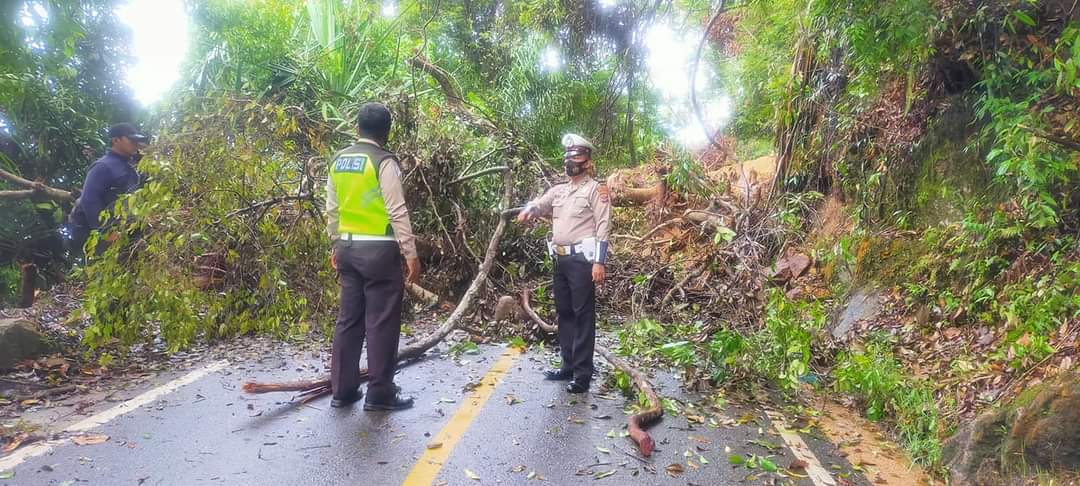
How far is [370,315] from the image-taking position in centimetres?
479

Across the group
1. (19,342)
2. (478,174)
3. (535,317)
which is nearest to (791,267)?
(535,317)

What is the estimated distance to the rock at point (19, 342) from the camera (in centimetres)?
550

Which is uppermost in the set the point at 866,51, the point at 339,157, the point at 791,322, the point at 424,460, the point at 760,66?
the point at 760,66

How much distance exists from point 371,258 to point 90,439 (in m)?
1.91

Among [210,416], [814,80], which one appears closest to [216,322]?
[210,416]

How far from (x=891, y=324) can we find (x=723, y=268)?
2.04 metres

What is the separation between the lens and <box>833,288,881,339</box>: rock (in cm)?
691

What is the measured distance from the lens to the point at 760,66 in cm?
1510

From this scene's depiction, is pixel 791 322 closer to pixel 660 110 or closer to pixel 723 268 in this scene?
pixel 723 268

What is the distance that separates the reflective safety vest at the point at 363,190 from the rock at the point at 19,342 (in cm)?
310

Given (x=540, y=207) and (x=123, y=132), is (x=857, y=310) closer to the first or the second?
(x=540, y=207)

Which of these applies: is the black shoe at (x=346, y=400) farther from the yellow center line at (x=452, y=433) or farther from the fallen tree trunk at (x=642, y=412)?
the fallen tree trunk at (x=642, y=412)

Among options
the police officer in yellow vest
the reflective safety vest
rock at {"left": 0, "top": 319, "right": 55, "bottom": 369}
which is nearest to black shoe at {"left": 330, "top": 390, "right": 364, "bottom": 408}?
the police officer in yellow vest

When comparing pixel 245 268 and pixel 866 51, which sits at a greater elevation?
pixel 866 51
